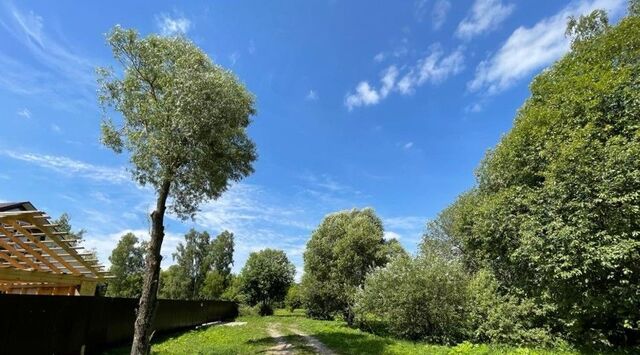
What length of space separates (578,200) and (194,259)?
64124mm

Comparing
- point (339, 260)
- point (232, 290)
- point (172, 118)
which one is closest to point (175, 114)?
point (172, 118)

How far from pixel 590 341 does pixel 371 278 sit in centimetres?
1096

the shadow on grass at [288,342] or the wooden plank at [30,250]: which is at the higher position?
the wooden plank at [30,250]

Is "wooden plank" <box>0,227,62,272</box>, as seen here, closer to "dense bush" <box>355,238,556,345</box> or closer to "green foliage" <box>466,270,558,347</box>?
"dense bush" <box>355,238,556,345</box>

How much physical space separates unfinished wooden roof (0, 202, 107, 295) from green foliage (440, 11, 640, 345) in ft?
67.9

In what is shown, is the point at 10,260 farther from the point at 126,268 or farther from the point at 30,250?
the point at 126,268

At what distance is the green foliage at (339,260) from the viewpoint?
32.8 metres

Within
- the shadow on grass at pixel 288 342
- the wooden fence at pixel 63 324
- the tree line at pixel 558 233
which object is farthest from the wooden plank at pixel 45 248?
the tree line at pixel 558 233

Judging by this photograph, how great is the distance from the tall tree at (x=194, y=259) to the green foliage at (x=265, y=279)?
15.5m

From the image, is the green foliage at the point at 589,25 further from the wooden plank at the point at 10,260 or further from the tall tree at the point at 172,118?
the wooden plank at the point at 10,260

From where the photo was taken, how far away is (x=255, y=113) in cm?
1872

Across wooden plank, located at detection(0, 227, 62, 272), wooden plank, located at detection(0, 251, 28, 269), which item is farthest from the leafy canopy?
wooden plank, located at detection(0, 251, 28, 269)

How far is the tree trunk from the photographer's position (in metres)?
11.6

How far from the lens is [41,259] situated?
16562mm
